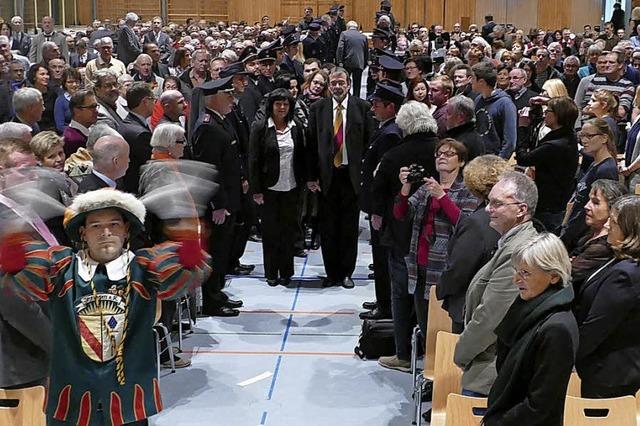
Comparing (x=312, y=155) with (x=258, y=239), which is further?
(x=258, y=239)

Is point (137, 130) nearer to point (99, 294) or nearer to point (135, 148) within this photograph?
point (135, 148)

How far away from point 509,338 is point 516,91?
6.94m

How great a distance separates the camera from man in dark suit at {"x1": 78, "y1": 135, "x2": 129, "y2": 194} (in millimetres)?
5156

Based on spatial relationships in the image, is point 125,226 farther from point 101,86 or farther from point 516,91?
point 516,91

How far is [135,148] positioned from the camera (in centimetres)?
690

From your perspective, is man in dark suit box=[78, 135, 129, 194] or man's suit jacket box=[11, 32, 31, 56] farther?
man's suit jacket box=[11, 32, 31, 56]

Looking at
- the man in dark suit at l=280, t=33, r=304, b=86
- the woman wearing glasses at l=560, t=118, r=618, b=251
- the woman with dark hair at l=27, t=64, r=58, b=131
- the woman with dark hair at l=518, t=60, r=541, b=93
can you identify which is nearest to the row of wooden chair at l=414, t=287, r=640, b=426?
the woman wearing glasses at l=560, t=118, r=618, b=251

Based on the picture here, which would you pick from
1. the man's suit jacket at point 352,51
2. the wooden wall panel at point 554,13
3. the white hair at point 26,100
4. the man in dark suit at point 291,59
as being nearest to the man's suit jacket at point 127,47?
the man in dark suit at point 291,59

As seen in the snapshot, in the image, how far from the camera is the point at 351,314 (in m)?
7.77

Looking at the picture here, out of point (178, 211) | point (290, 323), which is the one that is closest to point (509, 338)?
point (178, 211)

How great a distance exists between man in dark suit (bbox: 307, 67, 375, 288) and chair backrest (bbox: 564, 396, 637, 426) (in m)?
4.50

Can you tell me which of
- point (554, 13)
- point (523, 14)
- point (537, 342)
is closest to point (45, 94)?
point (537, 342)

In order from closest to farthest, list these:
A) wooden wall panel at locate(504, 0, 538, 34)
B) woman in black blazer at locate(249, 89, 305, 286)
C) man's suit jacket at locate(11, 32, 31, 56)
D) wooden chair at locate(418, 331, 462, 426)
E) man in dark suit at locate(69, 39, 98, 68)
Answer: wooden chair at locate(418, 331, 462, 426), woman in black blazer at locate(249, 89, 305, 286), man in dark suit at locate(69, 39, 98, 68), man's suit jacket at locate(11, 32, 31, 56), wooden wall panel at locate(504, 0, 538, 34)

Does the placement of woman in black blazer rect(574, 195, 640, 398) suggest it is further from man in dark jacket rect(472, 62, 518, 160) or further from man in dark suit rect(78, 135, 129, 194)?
man in dark jacket rect(472, 62, 518, 160)
